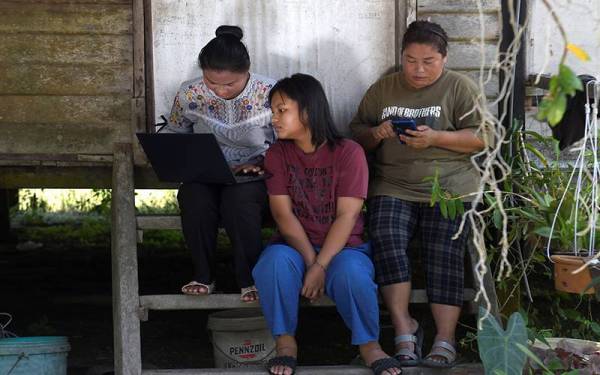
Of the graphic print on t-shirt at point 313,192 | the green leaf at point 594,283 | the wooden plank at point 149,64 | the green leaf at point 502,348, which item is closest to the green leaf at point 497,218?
the green leaf at point 594,283

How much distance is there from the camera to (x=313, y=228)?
3895mm

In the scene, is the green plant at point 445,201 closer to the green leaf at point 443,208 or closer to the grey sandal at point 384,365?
the green leaf at point 443,208

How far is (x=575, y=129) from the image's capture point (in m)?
3.80

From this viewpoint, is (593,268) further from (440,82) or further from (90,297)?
(90,297)

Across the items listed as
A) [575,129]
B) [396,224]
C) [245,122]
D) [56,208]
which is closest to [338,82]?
[245,122]

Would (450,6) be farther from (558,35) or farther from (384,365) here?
(384,365)

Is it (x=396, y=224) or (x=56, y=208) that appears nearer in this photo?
(x=396, y=224)

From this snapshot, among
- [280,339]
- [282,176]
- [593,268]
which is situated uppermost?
[282,176]

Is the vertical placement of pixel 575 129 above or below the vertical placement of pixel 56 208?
above

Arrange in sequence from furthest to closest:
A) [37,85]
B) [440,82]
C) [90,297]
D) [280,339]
→ [90,297]
[37,85]
[440,82]
[280,339]

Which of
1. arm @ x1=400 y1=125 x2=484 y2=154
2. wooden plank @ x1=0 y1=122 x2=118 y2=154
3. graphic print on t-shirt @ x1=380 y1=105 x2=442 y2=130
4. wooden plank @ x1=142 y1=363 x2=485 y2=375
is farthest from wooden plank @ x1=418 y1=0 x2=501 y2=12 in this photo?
wooden plank @ x1=142 y1=363 x2=485 y2=375

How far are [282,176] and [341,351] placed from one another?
1.63m

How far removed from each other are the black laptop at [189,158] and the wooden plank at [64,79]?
78 centimetres

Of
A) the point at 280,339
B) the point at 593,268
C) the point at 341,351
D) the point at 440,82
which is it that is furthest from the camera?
the point at 341,351
